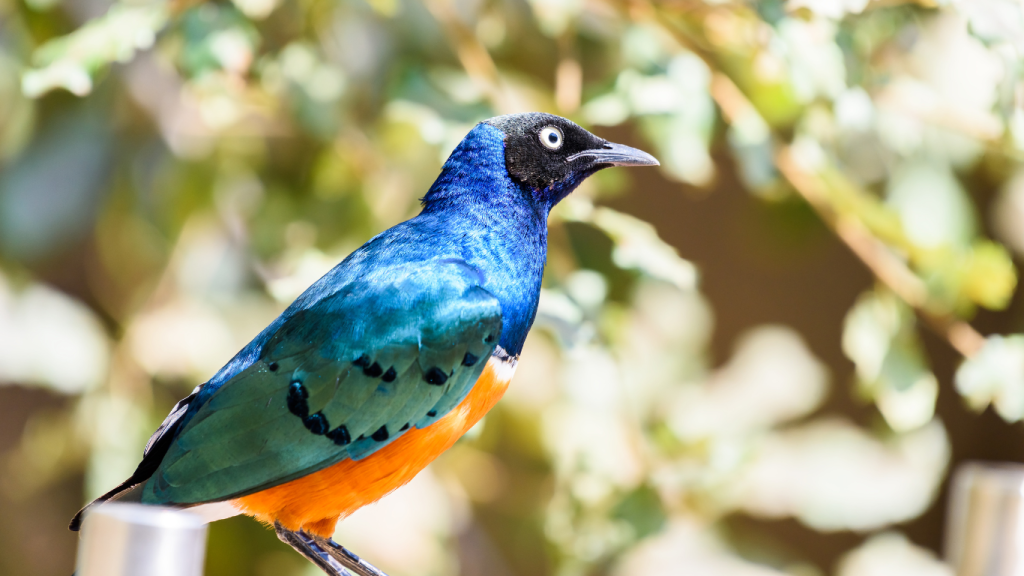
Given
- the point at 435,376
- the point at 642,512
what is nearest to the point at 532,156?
the point at 435,376

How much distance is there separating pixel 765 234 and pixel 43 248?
5.34 ft

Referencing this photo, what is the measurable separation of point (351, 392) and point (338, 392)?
1 centimetres

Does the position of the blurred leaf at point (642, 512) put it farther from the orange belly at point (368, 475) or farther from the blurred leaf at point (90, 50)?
the blurred leaf at point (90, 50)

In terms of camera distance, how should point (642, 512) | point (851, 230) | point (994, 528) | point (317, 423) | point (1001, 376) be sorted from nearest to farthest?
point (317, 423)
point (994, 528)
point (1001, 376)
point (642, 512)
point (851, 230)

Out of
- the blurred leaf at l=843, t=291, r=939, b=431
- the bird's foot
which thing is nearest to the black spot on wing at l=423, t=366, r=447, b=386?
the bird's foot

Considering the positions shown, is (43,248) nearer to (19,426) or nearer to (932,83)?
(19,426)

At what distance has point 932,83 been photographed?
2.17 metres

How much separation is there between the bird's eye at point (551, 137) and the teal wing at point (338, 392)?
258 millimetres

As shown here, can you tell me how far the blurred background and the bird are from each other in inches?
12.6

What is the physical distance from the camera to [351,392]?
97cm

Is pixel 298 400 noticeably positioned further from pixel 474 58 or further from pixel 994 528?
pixel 474 58

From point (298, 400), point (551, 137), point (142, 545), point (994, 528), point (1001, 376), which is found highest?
point (551, 137)

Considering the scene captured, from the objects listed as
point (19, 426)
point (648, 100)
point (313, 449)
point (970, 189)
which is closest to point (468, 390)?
point (313, 449)

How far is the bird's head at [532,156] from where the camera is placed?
3.73 feet
